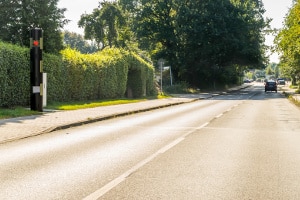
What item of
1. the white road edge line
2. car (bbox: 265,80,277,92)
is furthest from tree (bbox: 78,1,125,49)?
the white road edge line

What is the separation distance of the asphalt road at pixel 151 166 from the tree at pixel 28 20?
2038 cm

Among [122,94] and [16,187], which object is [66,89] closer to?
[122,94]

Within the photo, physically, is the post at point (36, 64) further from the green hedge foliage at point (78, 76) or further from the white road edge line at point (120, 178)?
the white road edge line at point (120, 178)

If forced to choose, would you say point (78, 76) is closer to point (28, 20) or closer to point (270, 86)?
point (28, 20)

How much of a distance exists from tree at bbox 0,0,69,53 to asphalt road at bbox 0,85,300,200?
66.9ft

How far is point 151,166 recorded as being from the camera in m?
7.07

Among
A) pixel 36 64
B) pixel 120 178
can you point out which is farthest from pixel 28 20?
pixel 120 178

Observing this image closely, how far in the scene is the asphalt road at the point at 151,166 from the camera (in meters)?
5.38

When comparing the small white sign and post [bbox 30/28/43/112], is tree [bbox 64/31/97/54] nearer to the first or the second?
post [bbox 30/28/43/112]

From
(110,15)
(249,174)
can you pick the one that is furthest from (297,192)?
(110,15)

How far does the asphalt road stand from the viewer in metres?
5.38

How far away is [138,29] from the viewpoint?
54.1 meters

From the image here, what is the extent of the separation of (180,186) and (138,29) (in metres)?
49.5

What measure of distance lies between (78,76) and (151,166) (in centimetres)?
1843
